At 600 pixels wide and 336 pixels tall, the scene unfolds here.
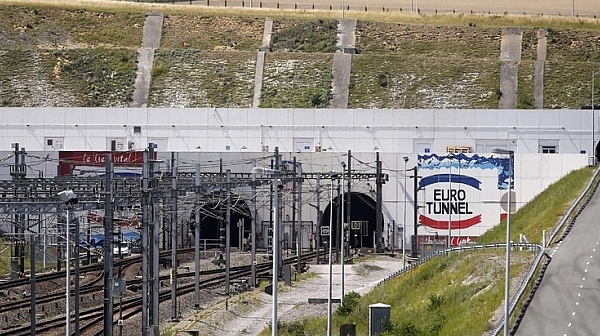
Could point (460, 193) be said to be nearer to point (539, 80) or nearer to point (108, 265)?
point (539, 80)

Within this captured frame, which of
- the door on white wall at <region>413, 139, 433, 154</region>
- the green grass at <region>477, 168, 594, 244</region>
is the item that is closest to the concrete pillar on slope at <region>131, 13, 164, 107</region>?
the door on white wall at <region>413, 139, 433, 154</region>

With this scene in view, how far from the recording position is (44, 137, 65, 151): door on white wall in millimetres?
95375

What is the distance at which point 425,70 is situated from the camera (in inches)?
4599

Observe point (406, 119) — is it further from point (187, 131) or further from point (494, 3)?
point (494, 3)

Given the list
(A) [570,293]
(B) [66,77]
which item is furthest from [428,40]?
(A) [570,293]

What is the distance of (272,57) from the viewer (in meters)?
121

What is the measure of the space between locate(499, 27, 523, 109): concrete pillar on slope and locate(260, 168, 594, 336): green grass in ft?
148

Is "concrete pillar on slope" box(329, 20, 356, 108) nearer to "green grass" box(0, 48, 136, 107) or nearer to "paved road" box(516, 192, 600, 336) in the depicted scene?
"green grass" box(0, 48, 136, 107)

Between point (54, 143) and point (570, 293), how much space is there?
54.0m

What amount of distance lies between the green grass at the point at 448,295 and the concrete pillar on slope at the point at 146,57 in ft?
177

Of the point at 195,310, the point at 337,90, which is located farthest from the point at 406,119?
the point at 195,310

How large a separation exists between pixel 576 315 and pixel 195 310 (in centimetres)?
1772

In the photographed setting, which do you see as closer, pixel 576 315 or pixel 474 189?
pixel 576 315

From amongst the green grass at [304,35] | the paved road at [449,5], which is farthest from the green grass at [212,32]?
the paved road at [449,5]
